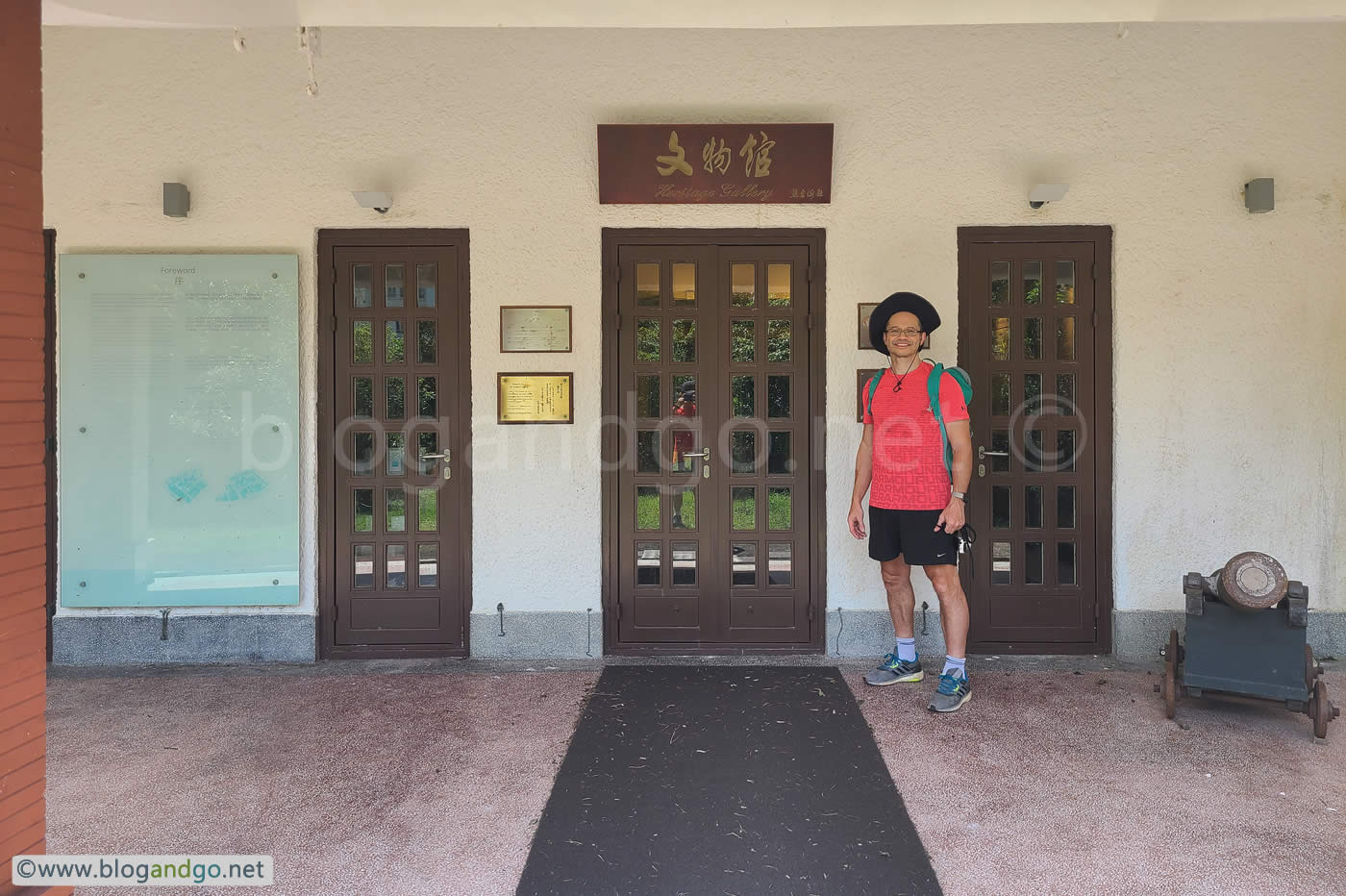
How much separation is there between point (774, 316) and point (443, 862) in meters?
3.12

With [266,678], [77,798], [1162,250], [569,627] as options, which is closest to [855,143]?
[1162,250]

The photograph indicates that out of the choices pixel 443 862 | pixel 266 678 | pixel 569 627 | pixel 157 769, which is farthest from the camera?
pixel 569 627

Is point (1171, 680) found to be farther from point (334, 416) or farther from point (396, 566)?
point (334, 416)

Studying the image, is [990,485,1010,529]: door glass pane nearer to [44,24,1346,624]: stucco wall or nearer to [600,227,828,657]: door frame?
[44,24,1346,624]: stucco wall

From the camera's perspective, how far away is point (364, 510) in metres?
4.41

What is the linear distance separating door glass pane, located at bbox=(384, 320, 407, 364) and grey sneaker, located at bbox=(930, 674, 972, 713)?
11.0 ft

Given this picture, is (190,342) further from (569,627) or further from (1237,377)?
(1237,377)

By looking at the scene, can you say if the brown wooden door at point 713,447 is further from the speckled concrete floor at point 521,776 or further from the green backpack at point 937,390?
the green backpack at point 937,390

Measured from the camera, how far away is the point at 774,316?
171 inches

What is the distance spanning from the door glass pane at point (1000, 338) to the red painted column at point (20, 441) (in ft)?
13.7

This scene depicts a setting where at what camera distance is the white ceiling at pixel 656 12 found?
3.17 meters

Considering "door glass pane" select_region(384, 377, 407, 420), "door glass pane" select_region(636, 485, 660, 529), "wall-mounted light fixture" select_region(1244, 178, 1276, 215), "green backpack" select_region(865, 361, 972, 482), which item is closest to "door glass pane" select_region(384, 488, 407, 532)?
"door glass pane" select_region(384, 377, 407, 420)

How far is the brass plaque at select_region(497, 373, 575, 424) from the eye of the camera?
14.2ft

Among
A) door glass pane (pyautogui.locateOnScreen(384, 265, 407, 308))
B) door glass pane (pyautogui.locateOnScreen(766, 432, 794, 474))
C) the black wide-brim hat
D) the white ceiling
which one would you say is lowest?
door glass pane (pyautogui.locateOnScreen(766, 432, 794, 474))
